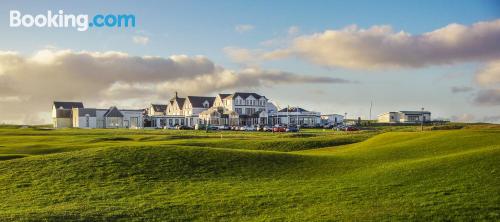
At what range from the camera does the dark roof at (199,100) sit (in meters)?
176

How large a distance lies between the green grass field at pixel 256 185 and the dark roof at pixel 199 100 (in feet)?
441

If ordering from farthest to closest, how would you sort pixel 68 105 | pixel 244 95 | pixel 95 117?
pixel 68 105 < pixel 244 95 < pixel 95 117

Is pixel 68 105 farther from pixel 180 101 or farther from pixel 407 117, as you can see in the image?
pixel 407 117

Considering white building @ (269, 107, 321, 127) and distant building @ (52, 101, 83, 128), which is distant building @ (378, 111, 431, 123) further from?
distant building @ (52, 101, 83, 128)

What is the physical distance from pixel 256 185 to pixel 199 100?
151449 mm

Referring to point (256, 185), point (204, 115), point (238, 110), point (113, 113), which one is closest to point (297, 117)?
point (238, 110)

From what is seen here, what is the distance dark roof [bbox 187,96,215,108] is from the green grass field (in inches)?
5287

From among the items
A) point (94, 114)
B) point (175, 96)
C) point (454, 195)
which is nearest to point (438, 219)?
point (454, 195)

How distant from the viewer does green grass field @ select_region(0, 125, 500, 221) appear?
22.1 m

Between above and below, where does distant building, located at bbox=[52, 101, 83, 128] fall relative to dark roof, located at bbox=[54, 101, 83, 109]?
below

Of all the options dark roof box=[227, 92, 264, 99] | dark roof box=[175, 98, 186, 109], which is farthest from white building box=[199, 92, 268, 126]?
dark roof box=[175, 98, 186, 109]

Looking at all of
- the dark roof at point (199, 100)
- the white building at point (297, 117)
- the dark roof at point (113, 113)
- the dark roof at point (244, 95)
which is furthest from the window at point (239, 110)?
the dark roof at point (113, 113)

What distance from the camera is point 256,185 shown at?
28.8 meters

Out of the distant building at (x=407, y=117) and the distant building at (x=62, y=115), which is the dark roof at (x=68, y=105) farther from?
the distant building at (x=407, y=117)
